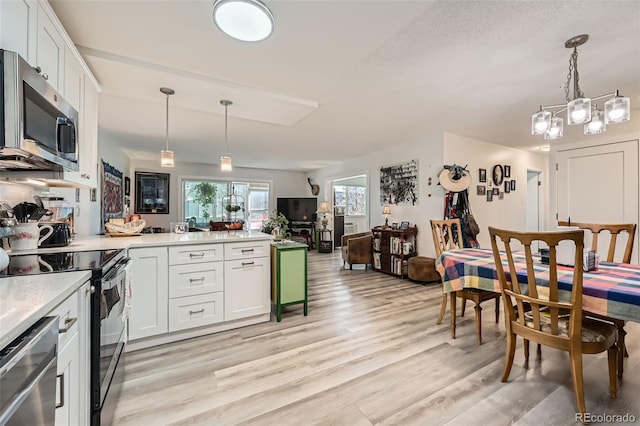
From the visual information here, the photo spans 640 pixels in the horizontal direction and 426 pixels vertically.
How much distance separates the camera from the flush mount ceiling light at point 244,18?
145cm

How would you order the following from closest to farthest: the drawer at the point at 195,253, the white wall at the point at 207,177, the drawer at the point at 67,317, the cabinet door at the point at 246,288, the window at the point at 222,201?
1. the drawer at the point at 67,317
2. the drawer at the point at 195,253
3. the cabinet door at the point at 246,288
4. the white wall at the point at 207,177
5. the window at the point at 222,201

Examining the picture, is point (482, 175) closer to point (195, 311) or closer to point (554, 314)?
point (554, 314)

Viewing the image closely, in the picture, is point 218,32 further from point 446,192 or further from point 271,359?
point 446,192

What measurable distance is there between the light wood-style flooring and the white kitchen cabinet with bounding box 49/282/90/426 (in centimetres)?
46

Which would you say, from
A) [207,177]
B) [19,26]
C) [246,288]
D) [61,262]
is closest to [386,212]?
[246,288]

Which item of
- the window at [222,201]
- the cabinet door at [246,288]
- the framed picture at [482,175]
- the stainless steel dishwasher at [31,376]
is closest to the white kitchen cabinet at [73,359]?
the stainless steel dishwasher at [31,376]

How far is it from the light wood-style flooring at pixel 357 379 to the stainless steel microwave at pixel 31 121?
148 centimetres

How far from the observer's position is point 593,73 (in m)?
2.42

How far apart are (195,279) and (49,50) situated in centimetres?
181

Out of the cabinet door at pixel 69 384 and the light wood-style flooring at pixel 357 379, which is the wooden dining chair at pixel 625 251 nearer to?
the light wood-style flooring at pixel 357 379

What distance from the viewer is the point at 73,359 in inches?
43.8

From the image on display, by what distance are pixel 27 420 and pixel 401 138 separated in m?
4.83

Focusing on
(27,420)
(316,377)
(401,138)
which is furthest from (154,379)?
(401,138)

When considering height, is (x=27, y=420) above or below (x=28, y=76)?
below
